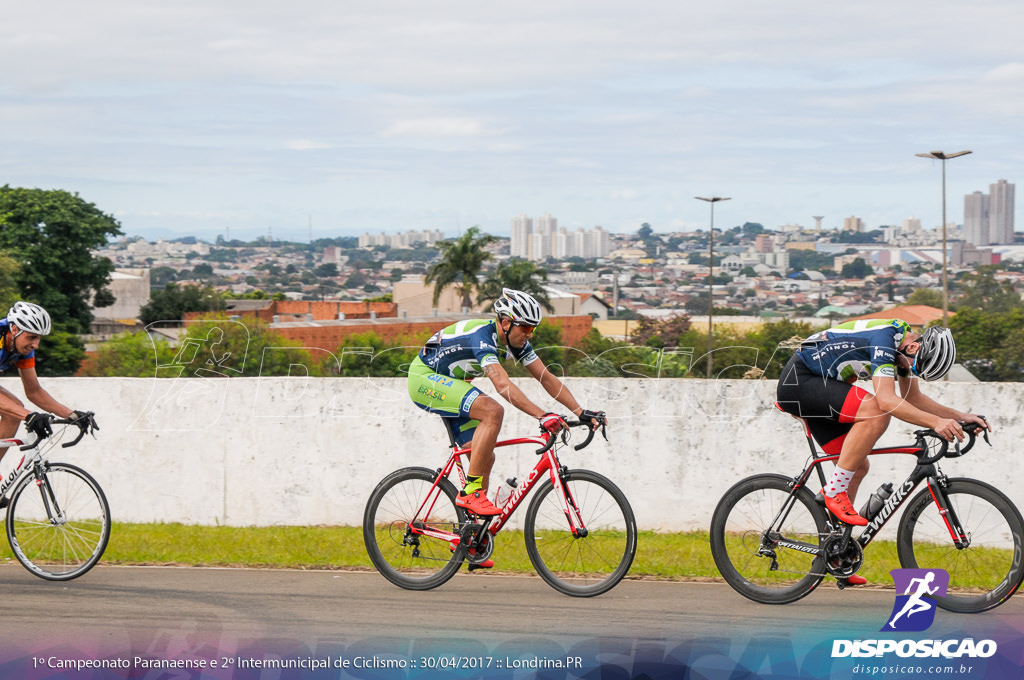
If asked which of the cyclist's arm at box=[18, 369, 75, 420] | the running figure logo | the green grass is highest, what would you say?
the cyclist's arm at box=[18, 369, 75, 420]

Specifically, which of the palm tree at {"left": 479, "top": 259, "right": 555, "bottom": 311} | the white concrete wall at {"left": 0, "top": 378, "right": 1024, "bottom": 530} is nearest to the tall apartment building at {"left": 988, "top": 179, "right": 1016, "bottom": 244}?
the palm tree at {"left": 479, "top": 259, "right": 555, "bottom": 311}

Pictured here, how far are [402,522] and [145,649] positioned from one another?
1.84m

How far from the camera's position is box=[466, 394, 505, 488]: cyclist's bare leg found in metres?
6.40

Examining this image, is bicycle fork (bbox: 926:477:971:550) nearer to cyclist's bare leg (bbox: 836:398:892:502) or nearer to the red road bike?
cyclist's bare leg (bbox: 836:398:892:502)

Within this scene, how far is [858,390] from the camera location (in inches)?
243

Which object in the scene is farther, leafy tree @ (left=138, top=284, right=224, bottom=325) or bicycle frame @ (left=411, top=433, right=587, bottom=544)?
leafy tree @ (left=138, top=284, right=224, bottom=325)

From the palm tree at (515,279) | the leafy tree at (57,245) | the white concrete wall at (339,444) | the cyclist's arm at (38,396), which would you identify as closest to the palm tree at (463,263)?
the palm tree at (515,279)

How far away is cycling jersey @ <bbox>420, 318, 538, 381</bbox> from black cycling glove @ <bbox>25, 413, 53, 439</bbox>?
8.17 ft

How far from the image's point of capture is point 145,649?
5438mm

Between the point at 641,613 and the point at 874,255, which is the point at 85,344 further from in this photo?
the point at 874,255

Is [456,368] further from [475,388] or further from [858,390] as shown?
[858,390]

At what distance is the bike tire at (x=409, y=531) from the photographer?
6664 millimetres

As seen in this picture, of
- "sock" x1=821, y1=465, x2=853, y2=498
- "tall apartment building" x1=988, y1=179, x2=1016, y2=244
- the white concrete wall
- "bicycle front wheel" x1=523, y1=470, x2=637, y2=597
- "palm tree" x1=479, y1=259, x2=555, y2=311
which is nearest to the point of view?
"sock" x1=821, y1=465, x2=853, y2=498

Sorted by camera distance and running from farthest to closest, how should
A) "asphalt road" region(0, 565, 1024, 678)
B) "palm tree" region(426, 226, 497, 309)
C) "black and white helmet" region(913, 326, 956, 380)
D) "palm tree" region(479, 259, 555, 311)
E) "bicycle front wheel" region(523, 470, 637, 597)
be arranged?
"palm tree" region(426, 226, 497, 309) → "palm tree" region(479, 259, 555, 311) → "bicycle front wheel" region(523, 470, 637, 597) → "black and white helmet" region(913, 326, 956, 380) → "asphalt road" region(0, 565, 1024, 678)
